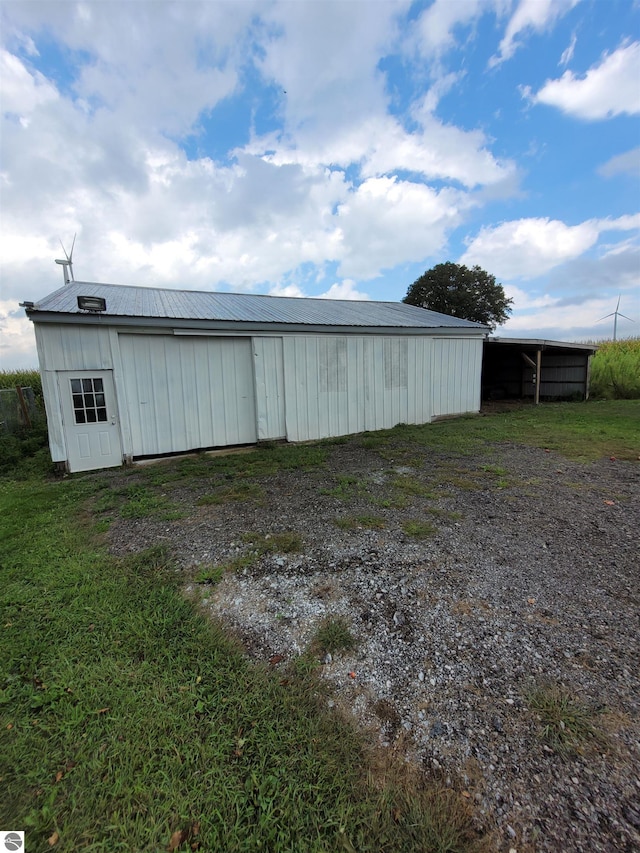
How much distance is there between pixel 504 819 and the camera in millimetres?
1333

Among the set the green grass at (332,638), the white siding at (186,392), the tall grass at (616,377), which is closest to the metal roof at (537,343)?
the tall grass at (616,377)

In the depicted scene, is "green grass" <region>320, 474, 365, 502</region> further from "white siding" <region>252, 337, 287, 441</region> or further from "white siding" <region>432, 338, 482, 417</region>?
"white siding" <region>432, 338, 482, 417</region>

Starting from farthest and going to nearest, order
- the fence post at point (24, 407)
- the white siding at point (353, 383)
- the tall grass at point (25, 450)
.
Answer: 1. the fence post at point (24, 407)
2. the white siding at point (353, 383)
3. the tall grass at point (25, 450)

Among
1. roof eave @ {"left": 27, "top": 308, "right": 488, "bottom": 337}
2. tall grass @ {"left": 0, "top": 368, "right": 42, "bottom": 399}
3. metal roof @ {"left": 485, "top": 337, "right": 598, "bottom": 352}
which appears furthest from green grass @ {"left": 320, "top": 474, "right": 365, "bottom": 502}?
tall grass @ {"left": 0, "top": 368, "right": 42, "bottom": 399}

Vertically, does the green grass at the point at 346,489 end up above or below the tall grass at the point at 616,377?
below

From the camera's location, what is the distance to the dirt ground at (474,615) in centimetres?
147

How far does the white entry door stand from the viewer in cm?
622

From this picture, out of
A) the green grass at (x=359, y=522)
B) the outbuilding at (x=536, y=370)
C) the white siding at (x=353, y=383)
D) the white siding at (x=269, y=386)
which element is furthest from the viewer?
the outbuilding at (x=536, y=370)

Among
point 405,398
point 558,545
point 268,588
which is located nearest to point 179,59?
point 405,398

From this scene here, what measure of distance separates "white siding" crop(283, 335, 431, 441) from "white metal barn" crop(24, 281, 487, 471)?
2 centimetres

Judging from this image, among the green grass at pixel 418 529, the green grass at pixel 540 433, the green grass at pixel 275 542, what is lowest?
the green grass at pixel 275 542

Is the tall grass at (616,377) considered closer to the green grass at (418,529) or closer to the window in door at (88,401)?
the green grass at (418,529)

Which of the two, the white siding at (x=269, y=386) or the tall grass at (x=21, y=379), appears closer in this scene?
the white siding at (x=269, y=386)

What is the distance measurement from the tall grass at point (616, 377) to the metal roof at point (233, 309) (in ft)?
25.6
